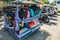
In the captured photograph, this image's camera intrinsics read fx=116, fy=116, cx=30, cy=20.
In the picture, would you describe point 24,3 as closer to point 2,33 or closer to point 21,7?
point 21,7

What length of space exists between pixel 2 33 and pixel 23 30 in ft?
5.05

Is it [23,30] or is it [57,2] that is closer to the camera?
[23,30]

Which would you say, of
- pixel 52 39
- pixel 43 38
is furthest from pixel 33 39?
pixel 52 39

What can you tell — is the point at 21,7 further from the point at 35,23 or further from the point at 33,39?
the point at 33,39

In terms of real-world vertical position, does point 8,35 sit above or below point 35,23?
below

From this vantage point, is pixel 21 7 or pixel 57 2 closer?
pixel 21 7

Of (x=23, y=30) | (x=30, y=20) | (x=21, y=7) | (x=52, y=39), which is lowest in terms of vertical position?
(x=52, y=39)

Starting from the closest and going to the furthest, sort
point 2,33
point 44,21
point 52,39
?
point 52,39, point 2,33, point 44,21

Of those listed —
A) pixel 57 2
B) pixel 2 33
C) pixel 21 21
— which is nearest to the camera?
pixel 21 21

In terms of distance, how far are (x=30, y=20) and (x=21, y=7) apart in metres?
0.90

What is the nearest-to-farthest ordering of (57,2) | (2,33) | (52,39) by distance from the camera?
1. (52,39)
2. (2,33)
3. (57,2)

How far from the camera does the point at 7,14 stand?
22.4 feet

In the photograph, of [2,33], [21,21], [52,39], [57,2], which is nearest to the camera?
[21,21]

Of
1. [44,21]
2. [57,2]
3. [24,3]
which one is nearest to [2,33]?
[24,3]
